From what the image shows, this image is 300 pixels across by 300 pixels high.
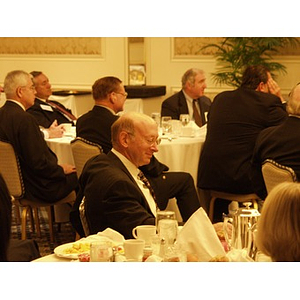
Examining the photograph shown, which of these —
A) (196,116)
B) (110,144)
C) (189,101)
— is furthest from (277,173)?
(189,101)

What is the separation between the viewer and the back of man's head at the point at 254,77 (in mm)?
5805

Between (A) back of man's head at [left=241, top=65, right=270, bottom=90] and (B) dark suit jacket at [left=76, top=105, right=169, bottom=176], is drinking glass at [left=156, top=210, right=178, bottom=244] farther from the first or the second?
(A) back of man's head at [left=241, top=65, right=270, bottom=90]

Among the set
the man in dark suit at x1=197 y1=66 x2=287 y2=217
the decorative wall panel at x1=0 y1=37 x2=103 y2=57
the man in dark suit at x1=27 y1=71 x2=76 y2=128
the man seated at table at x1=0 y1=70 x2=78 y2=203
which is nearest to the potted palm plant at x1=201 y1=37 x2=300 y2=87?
the decorative wall panel at x1=0 y1=37 x2=103 y2=57

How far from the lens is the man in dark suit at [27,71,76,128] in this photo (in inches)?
282

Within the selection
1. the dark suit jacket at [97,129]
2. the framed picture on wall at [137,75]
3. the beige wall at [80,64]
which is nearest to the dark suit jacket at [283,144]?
the dark suit jacket at [97,129]

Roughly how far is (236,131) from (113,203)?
8.48ft

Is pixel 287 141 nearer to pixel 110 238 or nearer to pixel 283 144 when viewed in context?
pixel 283 144

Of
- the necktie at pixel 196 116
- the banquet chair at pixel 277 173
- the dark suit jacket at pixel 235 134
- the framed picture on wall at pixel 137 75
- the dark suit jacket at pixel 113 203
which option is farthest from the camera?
the framed picture on wall at pixel 137 75

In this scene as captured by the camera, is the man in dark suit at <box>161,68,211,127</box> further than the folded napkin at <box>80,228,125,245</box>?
Yes

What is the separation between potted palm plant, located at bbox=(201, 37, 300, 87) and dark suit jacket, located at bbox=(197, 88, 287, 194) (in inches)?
144

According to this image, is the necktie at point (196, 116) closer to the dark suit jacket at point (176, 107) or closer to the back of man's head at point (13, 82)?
the dark suit jacket at point (176, 107)

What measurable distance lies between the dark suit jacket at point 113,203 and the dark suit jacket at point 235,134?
2313 millimetres
